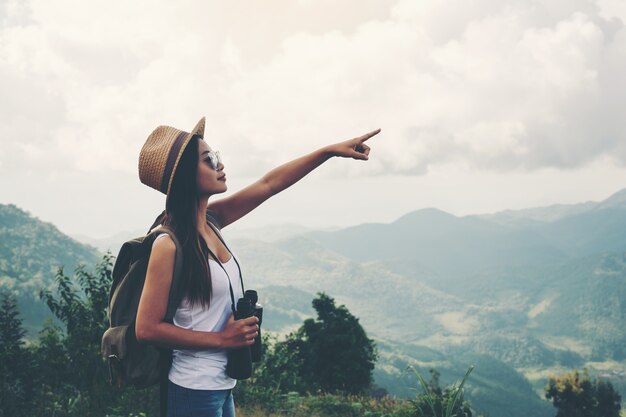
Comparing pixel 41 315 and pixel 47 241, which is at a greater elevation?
pixel 47 241

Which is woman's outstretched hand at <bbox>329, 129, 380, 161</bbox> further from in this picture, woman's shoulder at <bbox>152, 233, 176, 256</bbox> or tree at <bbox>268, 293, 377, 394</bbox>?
tree at <bbox>268, 293, 377, 394</bbox>

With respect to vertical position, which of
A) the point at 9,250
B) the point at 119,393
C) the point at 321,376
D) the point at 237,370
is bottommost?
the point at 321,376

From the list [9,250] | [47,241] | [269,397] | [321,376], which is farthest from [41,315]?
[269,397]

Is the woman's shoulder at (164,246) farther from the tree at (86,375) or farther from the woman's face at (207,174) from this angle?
the tree at (86,375)

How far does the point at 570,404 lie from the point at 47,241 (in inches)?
6489

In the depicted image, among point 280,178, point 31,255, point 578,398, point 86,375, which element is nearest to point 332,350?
point 578,398

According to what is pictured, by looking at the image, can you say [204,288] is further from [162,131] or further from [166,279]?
[162,131]

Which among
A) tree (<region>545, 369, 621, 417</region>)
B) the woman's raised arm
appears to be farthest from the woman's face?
tree (<region>545, 369, 621, 417</region>)

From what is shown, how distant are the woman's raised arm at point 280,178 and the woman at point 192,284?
16.4 inches

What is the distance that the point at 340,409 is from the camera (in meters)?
8.10

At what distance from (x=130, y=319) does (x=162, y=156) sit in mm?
671

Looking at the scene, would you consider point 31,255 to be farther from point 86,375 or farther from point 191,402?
point 191,402

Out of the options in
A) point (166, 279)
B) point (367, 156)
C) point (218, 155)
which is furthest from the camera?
point (367, 156)

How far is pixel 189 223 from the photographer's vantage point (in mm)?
2211
